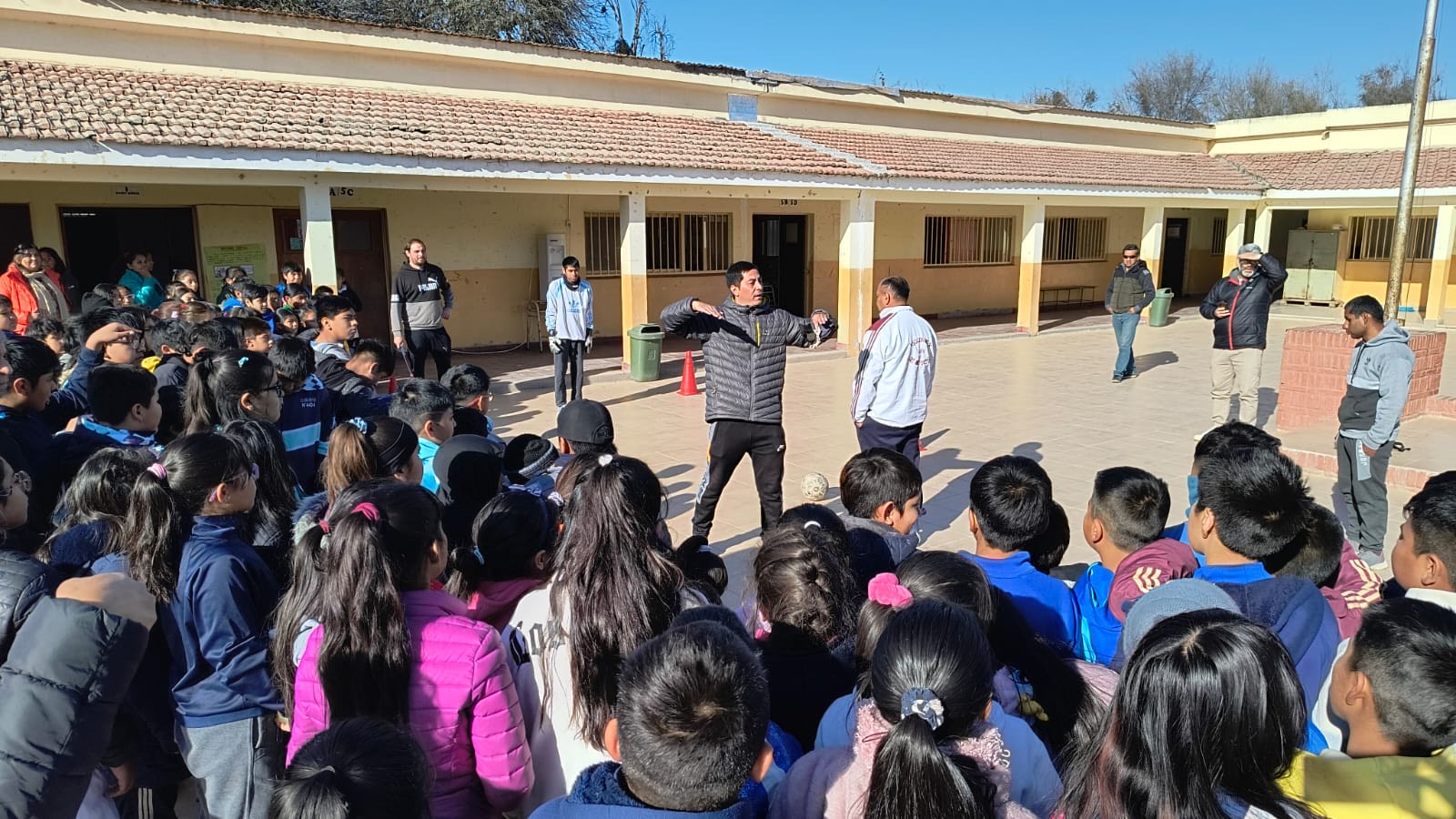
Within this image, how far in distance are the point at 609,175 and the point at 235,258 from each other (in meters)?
5.21

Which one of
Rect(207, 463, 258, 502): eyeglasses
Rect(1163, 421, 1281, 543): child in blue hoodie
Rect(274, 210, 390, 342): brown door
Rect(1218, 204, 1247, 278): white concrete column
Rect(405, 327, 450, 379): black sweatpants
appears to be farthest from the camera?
Rect(1218, 204, 1247, 278): white concrete column

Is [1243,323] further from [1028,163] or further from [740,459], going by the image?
[1028,163]

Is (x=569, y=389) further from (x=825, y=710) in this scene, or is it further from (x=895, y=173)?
(x=825, y=710)

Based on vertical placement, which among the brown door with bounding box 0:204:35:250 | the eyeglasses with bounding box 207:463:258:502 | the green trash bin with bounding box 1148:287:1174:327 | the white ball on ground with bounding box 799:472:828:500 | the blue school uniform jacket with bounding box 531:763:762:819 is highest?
the brown door with bounding box 0:204:35:250

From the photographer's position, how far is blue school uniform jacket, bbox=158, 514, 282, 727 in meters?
2.24

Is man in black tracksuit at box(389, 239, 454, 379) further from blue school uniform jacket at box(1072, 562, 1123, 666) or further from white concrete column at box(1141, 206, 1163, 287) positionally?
white concrete column at box(1141, 206, 1163, 287)

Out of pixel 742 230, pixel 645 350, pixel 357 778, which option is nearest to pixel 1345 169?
pixel 742 230

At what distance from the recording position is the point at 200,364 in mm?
3785

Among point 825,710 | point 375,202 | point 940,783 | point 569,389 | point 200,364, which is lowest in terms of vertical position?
point 569,389

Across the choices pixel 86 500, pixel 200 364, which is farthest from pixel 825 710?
pixel 200 364

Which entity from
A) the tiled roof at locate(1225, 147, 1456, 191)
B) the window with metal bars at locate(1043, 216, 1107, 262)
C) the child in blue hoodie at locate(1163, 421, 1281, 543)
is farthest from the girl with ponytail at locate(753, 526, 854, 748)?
the window with metal bars at locate(1043, 216, 1107, 262)

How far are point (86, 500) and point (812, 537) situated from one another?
2061 millimetres

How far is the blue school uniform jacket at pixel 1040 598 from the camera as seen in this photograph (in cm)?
254

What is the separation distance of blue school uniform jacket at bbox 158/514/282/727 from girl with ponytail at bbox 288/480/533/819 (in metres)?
0.39
